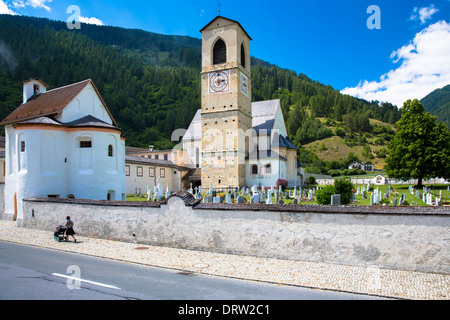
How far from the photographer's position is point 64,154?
2302cm

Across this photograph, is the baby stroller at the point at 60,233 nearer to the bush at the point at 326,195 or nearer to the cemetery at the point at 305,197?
the cemetery at the point at 305,197

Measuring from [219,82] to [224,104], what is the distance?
316 centimetres

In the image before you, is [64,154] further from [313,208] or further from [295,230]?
[313,208]

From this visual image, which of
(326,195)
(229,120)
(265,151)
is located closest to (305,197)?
(326,195)

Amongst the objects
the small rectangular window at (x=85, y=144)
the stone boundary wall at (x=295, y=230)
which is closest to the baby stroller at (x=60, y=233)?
the stone boundary wall at (x=295, y=230)

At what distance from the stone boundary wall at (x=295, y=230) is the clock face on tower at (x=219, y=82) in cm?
3241

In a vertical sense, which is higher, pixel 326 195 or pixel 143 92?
pixel 143 92

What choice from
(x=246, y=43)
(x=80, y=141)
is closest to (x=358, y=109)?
(x=246, y=43)

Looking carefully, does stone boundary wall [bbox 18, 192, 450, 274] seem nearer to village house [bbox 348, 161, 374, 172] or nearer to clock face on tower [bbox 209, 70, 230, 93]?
clock face on tower [bbox 209, 70, 230, 93]
